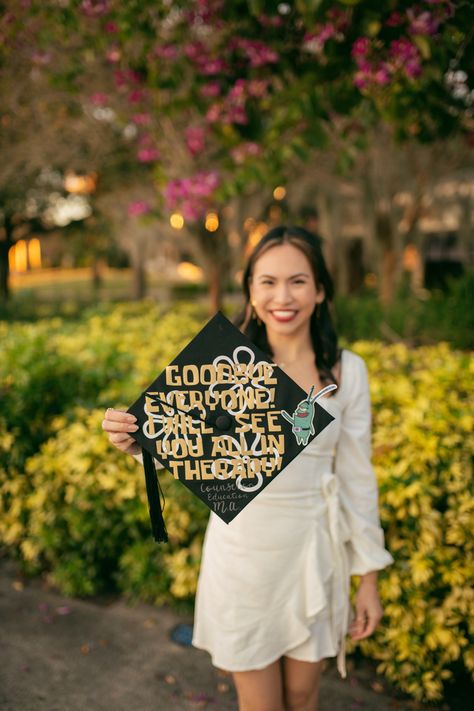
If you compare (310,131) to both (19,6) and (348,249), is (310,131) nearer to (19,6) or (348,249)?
(19,6)

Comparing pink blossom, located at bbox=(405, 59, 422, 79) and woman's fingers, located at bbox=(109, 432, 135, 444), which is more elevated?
pink blossom, located at bbox=(405, 59, 422, 79)

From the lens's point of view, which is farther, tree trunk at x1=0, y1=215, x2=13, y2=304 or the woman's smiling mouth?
tree trunk at x1=0, y1=215, x2=13, y2=304

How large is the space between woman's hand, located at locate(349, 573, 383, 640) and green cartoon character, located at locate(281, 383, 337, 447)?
0.63 metres

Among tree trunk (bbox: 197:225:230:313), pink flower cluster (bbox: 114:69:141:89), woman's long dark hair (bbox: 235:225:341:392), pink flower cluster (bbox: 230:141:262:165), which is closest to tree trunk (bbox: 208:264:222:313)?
tree trunk (bbox: 197:225:230:313)

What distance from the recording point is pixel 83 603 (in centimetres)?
349

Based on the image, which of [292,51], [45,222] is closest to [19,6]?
[292,51]

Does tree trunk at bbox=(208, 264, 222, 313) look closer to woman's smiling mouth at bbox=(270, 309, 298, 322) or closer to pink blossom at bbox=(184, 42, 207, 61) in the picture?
pink blossom at bbox=(184, 42, 207, 61)

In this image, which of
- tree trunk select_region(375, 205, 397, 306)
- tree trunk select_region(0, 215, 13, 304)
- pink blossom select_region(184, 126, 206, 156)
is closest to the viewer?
pink blossom select_region(184, 126, 206, 156)

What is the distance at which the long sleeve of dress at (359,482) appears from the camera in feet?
6.25

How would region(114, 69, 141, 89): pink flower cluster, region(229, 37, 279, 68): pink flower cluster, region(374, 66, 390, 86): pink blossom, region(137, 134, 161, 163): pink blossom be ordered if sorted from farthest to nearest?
1. region(137, 134, 161, 163): pink blossom
2. region(114, 69, 141, 89): pink flower cluster
3. region(229, 37, 279, 68): pink flower cluster
4. region(374, 66, 390, 86): pink blossom

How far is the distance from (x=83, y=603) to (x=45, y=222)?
63.2 ft

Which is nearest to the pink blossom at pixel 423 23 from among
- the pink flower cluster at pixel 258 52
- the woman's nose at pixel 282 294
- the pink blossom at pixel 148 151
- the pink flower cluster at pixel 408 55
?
the pink flower cluster at pixel 408 55

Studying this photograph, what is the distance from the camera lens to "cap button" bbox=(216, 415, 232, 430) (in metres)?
1.61

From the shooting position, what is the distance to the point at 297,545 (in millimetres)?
1840
